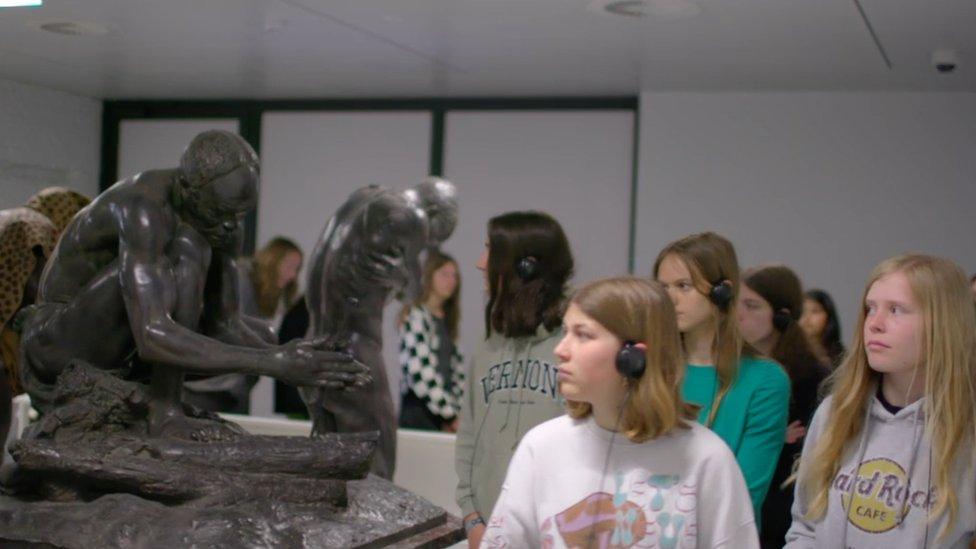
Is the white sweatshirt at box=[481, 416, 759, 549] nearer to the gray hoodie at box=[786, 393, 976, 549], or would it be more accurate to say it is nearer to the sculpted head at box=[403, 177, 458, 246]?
the gray hoodie at box=[786, 393, 976, 549]

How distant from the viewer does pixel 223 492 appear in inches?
123

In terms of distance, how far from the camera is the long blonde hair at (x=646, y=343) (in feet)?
7.16

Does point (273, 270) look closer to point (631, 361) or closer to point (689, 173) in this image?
point (689, 173)

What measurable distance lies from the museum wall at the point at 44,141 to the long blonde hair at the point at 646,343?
3.07 meters

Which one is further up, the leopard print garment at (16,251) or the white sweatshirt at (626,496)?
the leopard print garment at (16,251)

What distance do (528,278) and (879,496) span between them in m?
1.09

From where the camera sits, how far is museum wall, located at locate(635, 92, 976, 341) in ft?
20.0

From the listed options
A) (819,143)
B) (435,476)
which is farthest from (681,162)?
(435,476)

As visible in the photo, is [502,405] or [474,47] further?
[474,47]

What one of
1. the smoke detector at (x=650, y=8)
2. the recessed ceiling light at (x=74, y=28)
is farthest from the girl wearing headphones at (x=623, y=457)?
the recessed ceiling light at (x=74, y=28)

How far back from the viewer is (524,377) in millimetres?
3152

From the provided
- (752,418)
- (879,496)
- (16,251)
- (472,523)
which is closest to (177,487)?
(472,523)

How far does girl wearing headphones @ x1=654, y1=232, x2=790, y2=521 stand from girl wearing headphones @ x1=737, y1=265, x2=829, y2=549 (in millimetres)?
747

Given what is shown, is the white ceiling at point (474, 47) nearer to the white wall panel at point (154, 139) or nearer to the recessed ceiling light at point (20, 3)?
the recessed ceiling light at point (20, 3)
